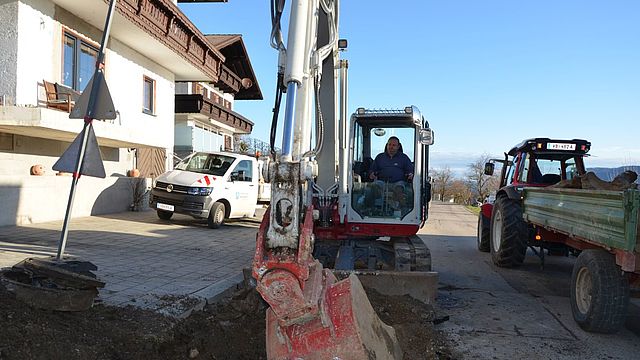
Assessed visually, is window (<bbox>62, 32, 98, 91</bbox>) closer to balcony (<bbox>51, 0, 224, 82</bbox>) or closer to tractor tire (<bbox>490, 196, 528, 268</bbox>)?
balcony (<bbox>51, 0, 224, 82</bbox>)

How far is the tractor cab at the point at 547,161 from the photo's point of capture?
29.5ft

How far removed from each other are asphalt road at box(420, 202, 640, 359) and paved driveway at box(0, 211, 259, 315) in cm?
296

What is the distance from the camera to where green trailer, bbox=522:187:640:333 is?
14.1ft

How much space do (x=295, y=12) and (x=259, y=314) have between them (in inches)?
112

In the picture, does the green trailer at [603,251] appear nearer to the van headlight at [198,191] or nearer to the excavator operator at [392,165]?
the excavator operator at [392,165]

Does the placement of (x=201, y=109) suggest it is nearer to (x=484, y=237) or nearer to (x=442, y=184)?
(x=484, y=237)

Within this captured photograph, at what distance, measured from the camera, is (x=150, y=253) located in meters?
8.28

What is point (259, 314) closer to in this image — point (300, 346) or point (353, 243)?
point (300, 346)

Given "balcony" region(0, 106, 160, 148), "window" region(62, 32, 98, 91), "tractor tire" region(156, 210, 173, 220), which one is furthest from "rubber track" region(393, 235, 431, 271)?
"window" region(62, 32, 98, 91)

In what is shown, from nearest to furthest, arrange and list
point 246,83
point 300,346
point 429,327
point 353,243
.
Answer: point 300,346
point 429,327
point 353,243
point 246,83

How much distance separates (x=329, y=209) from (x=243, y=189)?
7424 millimetres

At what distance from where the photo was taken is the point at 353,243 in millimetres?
6941

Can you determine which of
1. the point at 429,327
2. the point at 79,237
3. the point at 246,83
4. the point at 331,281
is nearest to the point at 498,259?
the point at 429,327

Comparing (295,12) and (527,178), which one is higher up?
(295,12)
